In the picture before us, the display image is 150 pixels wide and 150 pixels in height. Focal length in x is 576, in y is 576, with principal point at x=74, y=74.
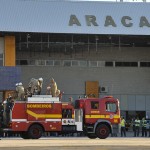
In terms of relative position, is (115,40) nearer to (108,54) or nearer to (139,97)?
(108,54)

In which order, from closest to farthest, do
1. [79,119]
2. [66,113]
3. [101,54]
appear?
[66,113] < [79,119] < [101,54]

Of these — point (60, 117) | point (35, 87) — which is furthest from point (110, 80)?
point (60, 117)

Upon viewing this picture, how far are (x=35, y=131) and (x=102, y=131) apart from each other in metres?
3.79

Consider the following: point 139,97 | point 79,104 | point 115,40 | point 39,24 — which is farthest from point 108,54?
point 79,104

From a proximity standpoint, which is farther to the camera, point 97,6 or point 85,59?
point 85,59

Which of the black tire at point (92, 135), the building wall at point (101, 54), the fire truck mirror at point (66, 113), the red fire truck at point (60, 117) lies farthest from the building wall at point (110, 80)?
the fire truck mirror at point (66, 113)

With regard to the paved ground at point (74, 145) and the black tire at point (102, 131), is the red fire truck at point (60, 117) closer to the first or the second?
the black tire at point (102, 131)

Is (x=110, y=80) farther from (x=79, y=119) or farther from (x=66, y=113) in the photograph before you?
(x=66, y=113)

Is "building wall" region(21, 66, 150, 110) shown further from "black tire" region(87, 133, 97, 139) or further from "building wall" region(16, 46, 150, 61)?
"black tire" region(87, 133, 97, 139)

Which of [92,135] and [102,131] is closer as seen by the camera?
[102,131]

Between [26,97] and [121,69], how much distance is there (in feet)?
74.6

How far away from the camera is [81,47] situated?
Result: 5269cm

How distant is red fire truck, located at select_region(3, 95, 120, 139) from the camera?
1217 inches

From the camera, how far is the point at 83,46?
173 feet
